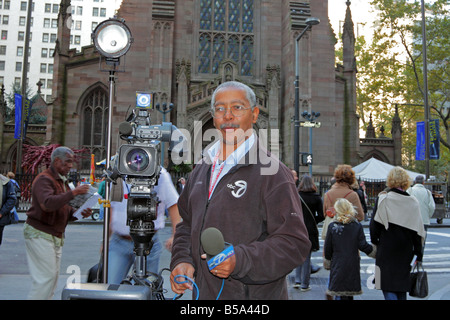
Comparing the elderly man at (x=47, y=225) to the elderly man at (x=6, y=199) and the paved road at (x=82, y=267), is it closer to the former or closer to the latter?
the paved road at (x=82, y=267)

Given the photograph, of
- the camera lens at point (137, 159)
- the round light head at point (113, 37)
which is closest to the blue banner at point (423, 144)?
the round light head at point (113, 37)

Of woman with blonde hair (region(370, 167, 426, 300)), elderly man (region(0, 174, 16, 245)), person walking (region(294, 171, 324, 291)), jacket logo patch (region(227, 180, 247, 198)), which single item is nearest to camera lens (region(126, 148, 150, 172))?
jacket logo patch (region(227, 180, 247, 198))

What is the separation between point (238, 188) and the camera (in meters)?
2.21

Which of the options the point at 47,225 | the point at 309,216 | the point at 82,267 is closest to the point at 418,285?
the point at 309,216

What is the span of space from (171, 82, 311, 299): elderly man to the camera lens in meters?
0.78

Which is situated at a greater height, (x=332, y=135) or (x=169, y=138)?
(x=332, y=135)

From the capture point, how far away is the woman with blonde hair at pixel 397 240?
16.2ft

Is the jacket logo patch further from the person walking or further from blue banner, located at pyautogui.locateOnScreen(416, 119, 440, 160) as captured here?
blue banner, located at pyautogui.locateOnScreen(416, 119, 440, 160)

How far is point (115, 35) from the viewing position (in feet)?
13.3

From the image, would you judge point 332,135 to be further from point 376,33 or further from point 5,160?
point 5,160

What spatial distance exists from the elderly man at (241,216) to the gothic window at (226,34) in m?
22.9

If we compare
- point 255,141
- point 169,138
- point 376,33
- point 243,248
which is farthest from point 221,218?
point 376,33

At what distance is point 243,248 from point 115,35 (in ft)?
9.29

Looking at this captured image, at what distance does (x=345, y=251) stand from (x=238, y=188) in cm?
369
